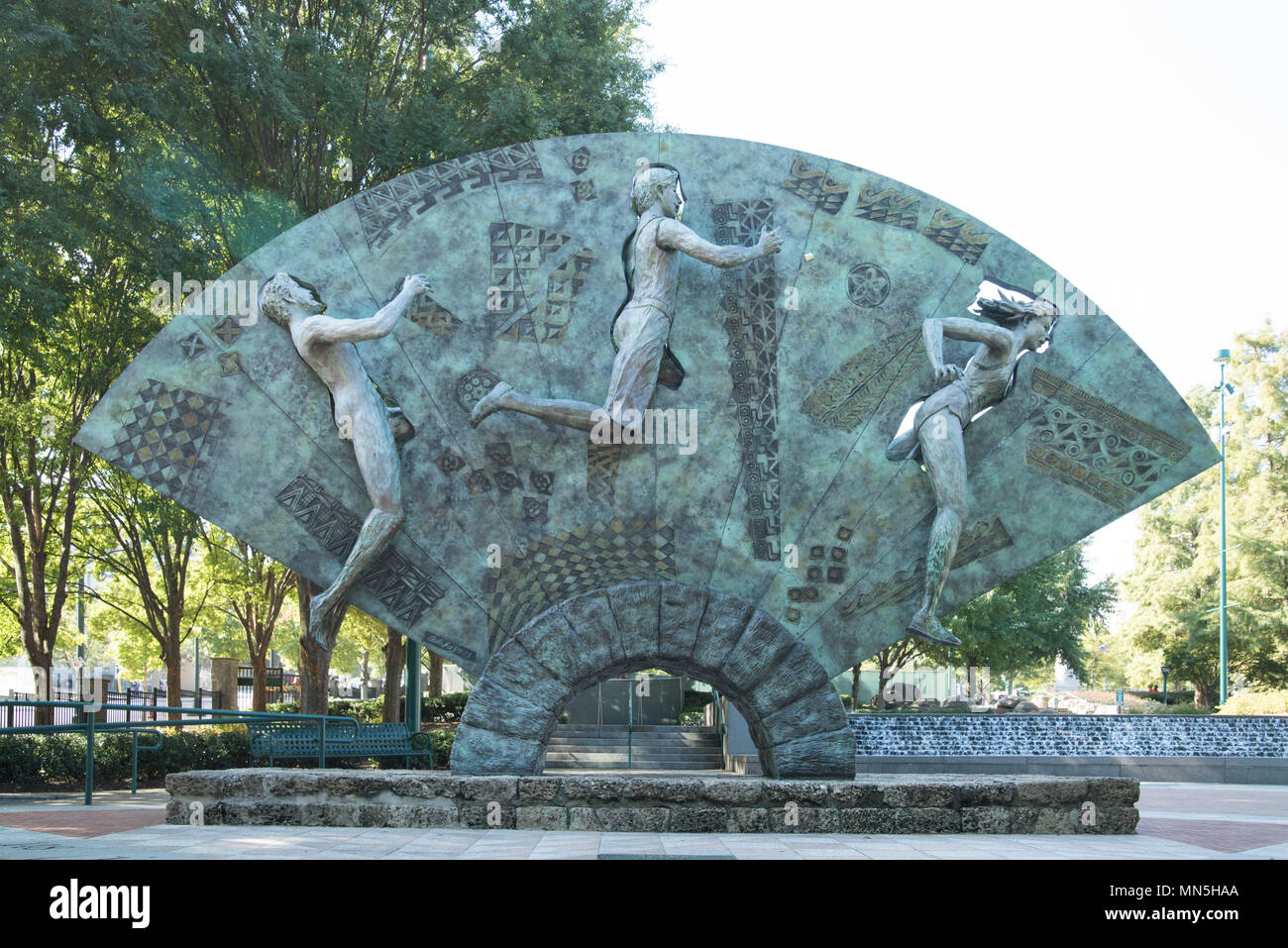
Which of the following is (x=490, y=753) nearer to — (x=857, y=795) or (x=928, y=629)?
(x=857, y=795)

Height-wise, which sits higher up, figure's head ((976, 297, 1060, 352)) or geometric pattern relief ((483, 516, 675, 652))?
figure's head ((976, 297, 1060, 352))

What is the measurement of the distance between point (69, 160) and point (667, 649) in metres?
13.4

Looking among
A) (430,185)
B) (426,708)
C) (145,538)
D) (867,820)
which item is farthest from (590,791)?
(426,708)

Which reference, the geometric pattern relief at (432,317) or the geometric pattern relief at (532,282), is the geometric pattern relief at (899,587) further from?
the geometric pattern relief at (432,317)

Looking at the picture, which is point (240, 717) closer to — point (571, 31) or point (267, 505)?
point (267, 505)

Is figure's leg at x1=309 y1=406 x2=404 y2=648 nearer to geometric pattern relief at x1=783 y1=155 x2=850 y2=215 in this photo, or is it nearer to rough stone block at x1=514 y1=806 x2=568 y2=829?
rough stone block at x1=514 y1=806 x2=568 y2=829

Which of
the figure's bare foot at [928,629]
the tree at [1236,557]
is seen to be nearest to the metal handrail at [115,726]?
the figure's bare foot at [928,629]

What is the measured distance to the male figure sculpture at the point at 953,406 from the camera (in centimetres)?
1222

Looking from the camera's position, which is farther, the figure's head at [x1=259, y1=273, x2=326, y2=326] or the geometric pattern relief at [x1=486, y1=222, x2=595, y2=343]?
the geometric pattern relief at [x1=486, y1=222, x2=595, y2=343]

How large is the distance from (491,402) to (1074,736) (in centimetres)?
1603

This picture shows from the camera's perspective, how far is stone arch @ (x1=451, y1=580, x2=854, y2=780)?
35.1ft

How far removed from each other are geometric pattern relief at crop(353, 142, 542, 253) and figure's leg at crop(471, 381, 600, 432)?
2176mm

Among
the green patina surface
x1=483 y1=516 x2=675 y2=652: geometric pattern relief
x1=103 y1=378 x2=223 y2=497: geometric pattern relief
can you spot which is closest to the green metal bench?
the green patina surface

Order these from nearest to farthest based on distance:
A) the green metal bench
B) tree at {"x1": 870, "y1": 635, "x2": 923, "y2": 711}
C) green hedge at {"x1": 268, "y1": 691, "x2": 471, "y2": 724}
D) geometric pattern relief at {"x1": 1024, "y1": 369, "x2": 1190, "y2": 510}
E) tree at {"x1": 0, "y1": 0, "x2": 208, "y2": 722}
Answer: geometric pattern relief at {"x1": 1024, "y1": 369, "x2": 1190, "y2": 510} < the green metal bench < tree at {"x1": 0, "y1": 0, "x2": 208, "y2": 722} < green hedge at {"x1": 268, "y1": 691, "x2": 471, "y2": 724} < tree at {"x1": 870, "y1": 635, "x2": 923, "y2": 711}
